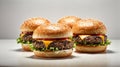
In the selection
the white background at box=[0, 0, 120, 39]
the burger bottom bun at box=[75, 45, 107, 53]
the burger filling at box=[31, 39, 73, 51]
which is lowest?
the burger bottom bun at box=[75, 45, 107, 53]

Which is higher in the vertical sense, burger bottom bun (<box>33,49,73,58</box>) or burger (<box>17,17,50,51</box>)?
burger (<box>17,17,50,51</box>)

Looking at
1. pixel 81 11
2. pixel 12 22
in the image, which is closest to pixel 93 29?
pixel 81 11

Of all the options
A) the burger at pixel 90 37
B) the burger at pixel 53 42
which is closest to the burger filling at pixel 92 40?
the burger at pixel 90 37

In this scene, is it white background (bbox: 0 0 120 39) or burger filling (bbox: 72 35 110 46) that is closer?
burger filling (bbox: 72 35 110 46)

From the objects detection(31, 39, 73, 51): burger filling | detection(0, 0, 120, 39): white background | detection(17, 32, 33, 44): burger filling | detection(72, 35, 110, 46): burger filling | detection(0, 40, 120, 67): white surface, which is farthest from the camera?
detection(0, 0, 120, 39): white background

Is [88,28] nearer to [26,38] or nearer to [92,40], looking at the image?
[92,40]

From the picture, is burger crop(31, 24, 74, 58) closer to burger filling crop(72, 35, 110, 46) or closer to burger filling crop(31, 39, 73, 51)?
burger filling crop(31, 39, 73, 51)

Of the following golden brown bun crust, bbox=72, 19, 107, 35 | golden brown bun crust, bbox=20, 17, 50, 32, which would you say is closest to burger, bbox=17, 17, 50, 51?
golden brown bun crust, bbox=20, 17, 50, 32
